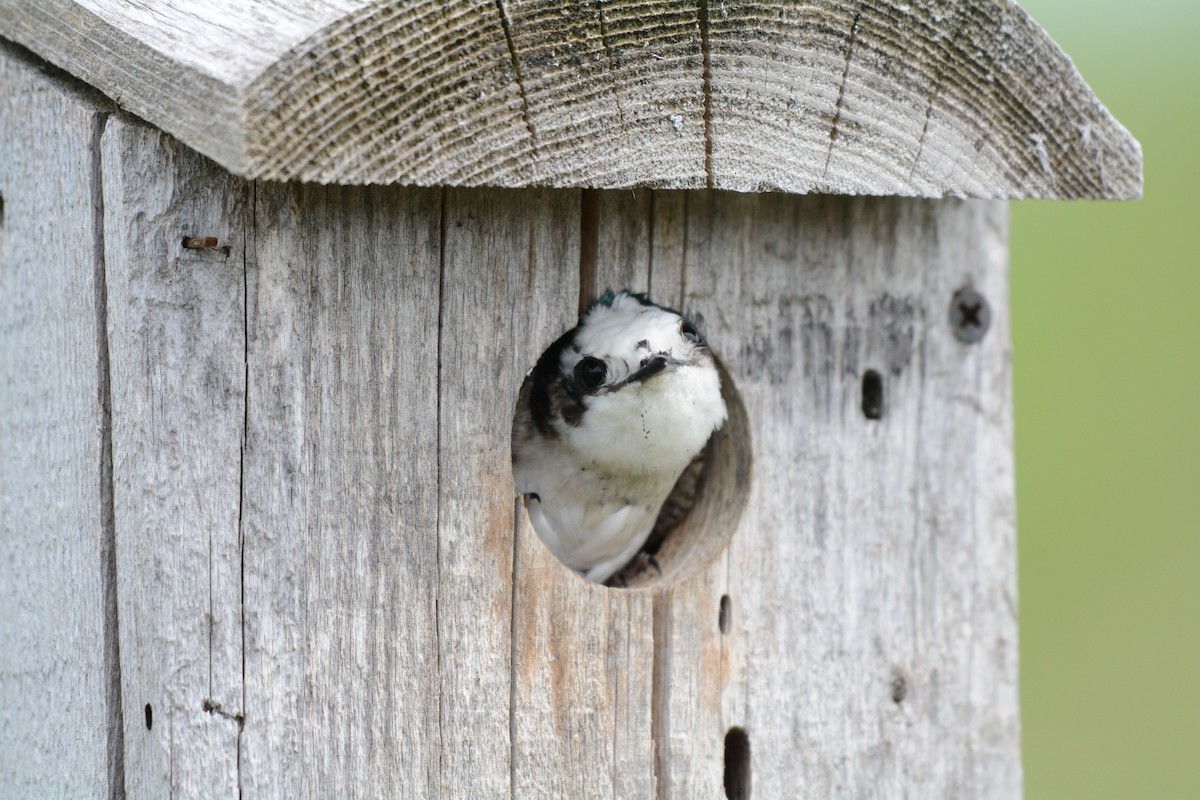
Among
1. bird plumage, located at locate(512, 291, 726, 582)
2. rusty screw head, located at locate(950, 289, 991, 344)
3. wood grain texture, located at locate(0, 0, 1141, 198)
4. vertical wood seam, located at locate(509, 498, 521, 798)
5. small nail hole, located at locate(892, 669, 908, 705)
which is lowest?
small nail hole, located at locate(892, 669, 908, 705)

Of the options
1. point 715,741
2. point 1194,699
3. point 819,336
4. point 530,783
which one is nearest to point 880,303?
point 819,336

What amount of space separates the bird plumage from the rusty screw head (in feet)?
1.48

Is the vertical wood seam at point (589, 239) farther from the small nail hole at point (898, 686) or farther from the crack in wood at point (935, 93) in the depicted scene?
the small nail hole at point (898, 686)

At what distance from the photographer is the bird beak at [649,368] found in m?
2.04

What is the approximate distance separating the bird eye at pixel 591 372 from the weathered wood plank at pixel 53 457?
76 centimetres

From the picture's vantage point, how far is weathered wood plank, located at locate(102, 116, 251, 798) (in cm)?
161

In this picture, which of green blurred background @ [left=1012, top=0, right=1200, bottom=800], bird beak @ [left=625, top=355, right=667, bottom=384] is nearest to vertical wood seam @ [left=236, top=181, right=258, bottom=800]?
bird beak @ [left=625, top=355, right=667, bottom=384]

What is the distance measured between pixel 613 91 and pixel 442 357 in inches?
16.0

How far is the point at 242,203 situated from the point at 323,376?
0.75ft

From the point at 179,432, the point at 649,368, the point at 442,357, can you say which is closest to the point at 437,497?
the point at 442,357

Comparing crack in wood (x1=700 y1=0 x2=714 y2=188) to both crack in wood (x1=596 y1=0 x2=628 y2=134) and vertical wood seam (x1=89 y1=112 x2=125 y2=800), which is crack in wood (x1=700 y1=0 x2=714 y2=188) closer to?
crack in wood (x1=596 y1=0 x2=628 y2=134)

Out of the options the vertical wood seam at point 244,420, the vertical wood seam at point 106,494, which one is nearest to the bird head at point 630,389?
the vertical wood seam at point 244,420

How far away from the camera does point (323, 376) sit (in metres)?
1.69

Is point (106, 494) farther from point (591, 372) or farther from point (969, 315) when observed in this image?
point (969, 315)
